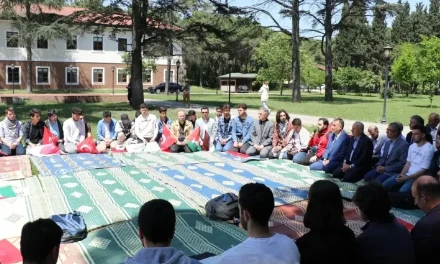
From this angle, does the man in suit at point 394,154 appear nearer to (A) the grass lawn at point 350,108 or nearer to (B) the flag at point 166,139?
(B) the flag at point 166,139

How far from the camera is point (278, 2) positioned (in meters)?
32.2

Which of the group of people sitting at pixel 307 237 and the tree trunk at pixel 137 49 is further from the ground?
the tree trunk at pixel 137 49

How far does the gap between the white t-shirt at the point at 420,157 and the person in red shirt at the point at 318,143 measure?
241cm

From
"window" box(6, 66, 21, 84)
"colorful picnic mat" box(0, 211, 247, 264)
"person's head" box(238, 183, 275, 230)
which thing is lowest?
"colorful picnic mat" box(0, 211, 247, 264)

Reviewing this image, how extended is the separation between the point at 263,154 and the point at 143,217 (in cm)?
806

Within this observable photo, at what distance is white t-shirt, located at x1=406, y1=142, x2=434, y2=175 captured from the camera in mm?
6953

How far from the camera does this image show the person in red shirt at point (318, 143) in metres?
9.52

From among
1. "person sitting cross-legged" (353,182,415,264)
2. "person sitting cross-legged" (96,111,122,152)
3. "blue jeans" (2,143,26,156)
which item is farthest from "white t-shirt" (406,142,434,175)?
"blue jeans" (2,143,26,156)

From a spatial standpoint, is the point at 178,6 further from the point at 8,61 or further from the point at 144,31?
the point at 8,61

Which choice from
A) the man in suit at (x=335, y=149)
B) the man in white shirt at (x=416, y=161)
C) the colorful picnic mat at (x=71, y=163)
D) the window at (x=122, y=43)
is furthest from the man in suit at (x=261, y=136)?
the window at (x=122, y=43)

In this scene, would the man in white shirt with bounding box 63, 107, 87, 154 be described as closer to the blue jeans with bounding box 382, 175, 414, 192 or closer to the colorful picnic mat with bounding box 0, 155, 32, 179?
the colorful picnic mat with bounding box 0, 155, 32, 179

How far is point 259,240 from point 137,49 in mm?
19857

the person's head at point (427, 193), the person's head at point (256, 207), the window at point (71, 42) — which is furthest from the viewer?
the window at point (71, 42)

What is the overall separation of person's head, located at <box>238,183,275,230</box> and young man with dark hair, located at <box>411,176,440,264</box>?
1.32 metres
